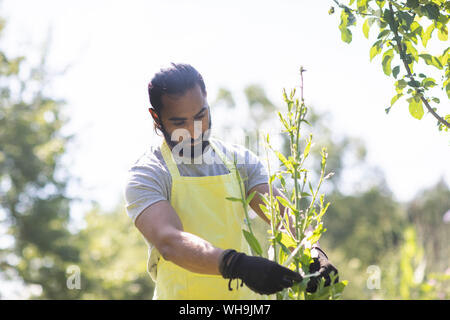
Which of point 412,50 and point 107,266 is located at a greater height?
point 412,50

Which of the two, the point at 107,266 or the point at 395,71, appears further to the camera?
the point at 107,266

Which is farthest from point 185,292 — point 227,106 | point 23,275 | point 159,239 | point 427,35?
point 227,106

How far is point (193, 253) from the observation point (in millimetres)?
1512

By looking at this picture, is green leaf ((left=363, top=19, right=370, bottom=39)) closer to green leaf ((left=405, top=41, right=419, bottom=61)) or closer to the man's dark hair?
green leaf ((left=405, top=41, right=419, bottom=61))

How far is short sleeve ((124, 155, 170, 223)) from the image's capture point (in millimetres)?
1691

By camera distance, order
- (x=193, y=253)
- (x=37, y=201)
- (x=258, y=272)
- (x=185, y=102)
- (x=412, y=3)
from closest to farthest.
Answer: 1. (x=258, y=272)
2. (x=193, y=253)
3. (x=412, y=3)
4. (x=185, y=102)
5. (x=37, y=201)

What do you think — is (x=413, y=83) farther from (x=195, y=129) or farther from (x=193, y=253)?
(x=193, y=253)

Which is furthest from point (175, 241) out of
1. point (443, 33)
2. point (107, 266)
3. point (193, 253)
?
point (107, 266)

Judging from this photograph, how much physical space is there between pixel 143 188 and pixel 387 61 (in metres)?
0.91

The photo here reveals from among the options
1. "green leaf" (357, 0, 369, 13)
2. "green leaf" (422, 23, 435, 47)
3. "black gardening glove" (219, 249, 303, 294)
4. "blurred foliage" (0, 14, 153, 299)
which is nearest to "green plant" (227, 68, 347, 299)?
"black gardening glove" (219, 249, 303, 294)
